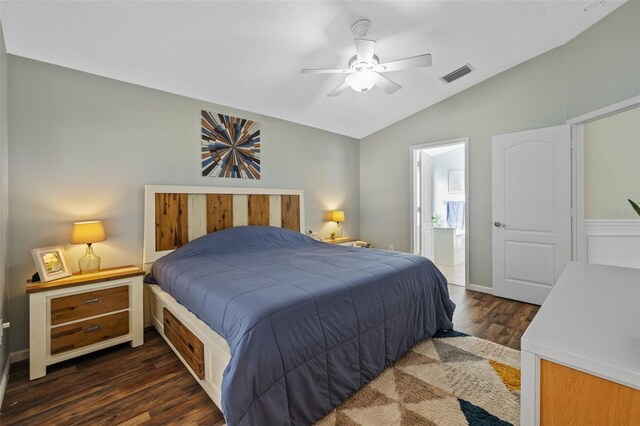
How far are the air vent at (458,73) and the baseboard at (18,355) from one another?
196 inches

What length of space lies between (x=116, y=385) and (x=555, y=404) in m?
2.45

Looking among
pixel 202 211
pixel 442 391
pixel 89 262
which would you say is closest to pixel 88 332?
pixel 89 262

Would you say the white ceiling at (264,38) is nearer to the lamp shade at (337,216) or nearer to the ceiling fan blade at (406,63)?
the ceiling fan blade at (406,63)

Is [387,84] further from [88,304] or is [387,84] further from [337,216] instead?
[88,304]

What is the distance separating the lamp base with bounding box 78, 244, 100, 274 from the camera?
7.98ft

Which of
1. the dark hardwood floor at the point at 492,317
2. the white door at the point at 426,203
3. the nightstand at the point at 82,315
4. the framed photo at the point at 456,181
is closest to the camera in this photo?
the nightstand at the point at 82,315

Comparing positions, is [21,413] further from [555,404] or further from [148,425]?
[555,404]

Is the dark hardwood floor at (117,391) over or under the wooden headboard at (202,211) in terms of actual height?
under

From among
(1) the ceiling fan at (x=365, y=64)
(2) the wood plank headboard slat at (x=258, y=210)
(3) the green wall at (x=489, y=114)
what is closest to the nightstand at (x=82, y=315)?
(2) the wood plank headboard slat at (x=258, y=210)

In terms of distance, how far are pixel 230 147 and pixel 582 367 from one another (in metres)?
3.54

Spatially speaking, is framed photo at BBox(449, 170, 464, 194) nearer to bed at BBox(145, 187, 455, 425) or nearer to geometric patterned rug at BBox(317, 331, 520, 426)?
bed at BBox(145, 187, 455, 425)

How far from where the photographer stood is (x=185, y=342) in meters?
1.99

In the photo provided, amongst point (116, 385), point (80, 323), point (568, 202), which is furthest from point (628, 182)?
point (80, 323)

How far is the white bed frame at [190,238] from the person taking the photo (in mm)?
1624
